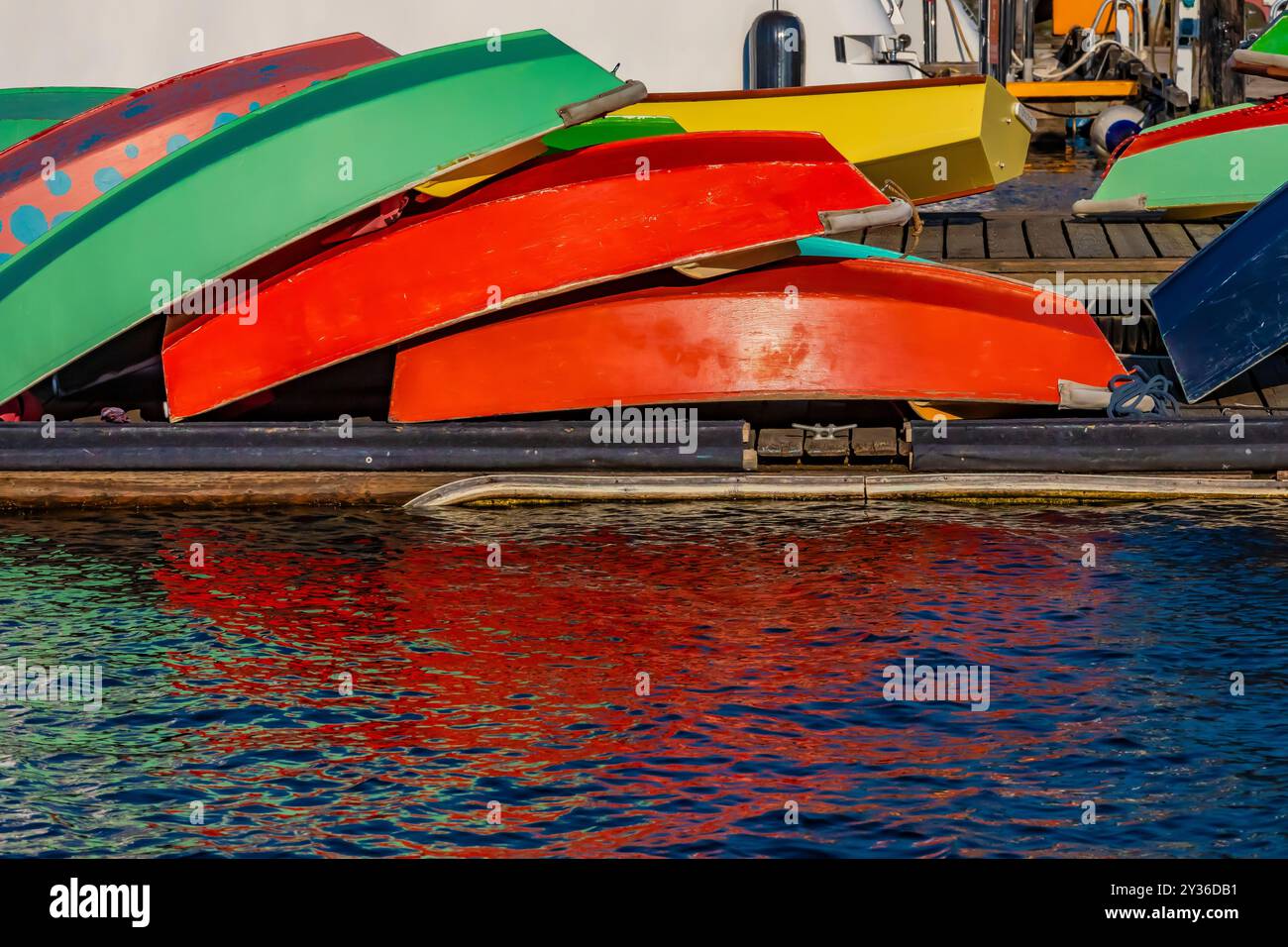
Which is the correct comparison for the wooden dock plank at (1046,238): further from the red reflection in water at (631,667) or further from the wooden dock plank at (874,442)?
the red reflection in water at (631,667)

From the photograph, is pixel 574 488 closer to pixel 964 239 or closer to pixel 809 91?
pixel 964 239

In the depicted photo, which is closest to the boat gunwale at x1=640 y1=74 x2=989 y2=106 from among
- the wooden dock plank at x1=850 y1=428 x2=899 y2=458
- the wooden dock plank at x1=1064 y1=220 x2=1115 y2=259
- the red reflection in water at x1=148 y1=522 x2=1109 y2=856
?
the wooden dock plank at x1=1064 y1=220 x2=1115 y2=259

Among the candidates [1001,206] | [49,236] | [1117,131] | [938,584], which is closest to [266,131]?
[49,236]

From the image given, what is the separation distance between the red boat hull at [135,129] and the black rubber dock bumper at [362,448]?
5.36ft

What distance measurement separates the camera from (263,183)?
8.95 metres

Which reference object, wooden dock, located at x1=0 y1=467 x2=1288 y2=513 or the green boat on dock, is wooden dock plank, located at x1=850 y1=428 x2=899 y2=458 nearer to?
wooden dock, located at x1=0 y1=467 x2=1288 y2=513

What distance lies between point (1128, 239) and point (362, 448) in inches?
206

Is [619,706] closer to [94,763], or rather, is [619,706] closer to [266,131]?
[94,763]

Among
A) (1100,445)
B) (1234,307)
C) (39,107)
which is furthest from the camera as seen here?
(39,107)

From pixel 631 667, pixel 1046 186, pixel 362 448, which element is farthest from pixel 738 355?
pixel 1046 186

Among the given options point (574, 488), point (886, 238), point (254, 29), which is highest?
point (254, 29)

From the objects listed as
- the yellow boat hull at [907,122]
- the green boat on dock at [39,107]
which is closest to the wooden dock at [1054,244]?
the yellow boat hull at [907,122]

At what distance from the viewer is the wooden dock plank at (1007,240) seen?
1120 cm
